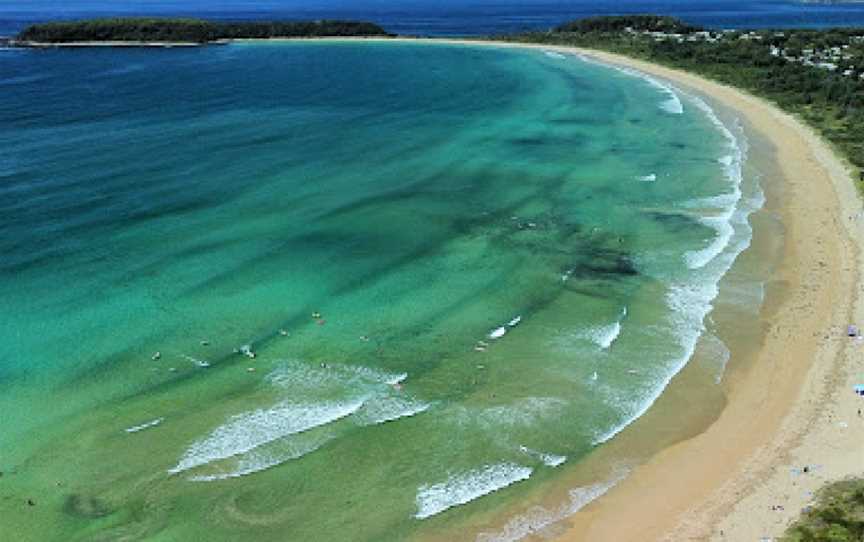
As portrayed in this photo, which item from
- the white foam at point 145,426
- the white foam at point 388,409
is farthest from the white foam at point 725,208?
the white foam at point 145,426

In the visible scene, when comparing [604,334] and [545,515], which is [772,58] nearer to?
[604,334]

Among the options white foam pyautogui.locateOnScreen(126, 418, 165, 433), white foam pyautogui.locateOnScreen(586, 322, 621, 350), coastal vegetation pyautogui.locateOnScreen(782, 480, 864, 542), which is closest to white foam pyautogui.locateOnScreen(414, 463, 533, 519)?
coastal vegetation pyautogui.locateOnScreen(782, 480, 864, 542)

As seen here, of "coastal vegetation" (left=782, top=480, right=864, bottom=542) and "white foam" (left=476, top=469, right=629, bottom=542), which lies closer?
"coastal vegetation" (left=782, top=480, right=864, bottom=542)

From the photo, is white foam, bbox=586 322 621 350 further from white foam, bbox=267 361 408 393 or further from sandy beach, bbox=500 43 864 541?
white foam, bbox=267 361 408 393

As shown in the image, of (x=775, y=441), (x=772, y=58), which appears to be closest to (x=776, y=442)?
(x=775, y=441)

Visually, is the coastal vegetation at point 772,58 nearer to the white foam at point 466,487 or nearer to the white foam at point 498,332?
the white foam at point 498,332

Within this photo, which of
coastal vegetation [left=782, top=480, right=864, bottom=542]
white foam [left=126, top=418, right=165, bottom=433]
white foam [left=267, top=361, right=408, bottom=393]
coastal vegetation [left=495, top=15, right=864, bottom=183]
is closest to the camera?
coastal vegetation [left=782, top=480, right=864, bottom=542]

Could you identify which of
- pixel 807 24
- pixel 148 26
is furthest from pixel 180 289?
pixel 807 24

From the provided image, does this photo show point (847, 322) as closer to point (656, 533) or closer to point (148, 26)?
point (656, 533)

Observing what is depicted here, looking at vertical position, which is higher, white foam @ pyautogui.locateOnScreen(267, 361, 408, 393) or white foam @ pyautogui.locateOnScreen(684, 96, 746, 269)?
white foam @ pyautogui.locateOnScreen(684, 96, 746, 269)
